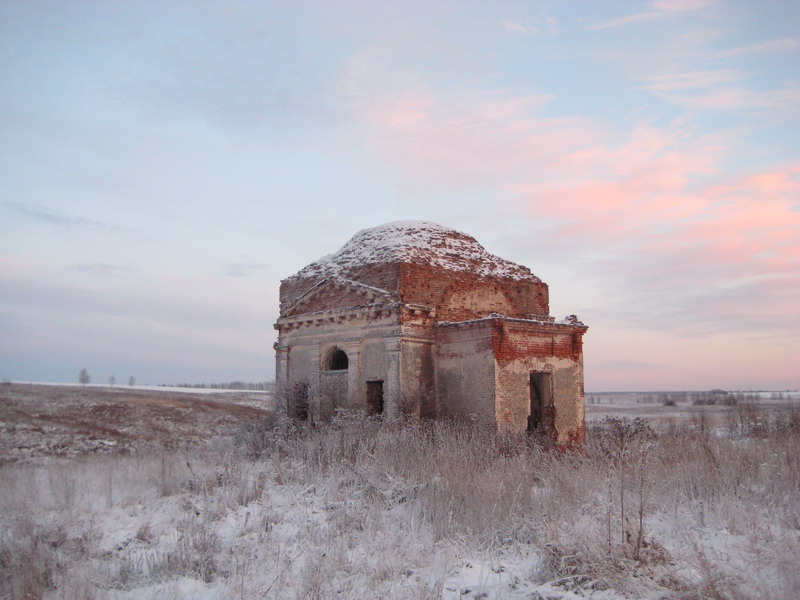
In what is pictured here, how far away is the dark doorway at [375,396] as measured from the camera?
1581cm

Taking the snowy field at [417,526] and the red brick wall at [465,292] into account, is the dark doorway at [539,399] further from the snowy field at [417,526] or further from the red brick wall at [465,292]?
the snowy field at [417,526]

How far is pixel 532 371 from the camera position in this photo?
48.2 ft

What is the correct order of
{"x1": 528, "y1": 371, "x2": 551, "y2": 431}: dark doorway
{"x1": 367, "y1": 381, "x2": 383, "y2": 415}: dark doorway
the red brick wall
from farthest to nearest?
{"x1": 367, "y1": 381, "x2": 383, "y2": 415}: dark doorway < the red brick wall < {"x1": 528, "y1": 371, "x2": 551, "y2": 431}: dark doorway

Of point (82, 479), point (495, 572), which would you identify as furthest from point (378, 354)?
point (495, 572)

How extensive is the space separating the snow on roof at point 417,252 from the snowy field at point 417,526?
19.9ft

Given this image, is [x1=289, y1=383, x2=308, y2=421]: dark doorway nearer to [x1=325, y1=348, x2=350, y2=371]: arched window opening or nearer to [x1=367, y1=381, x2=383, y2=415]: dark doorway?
[x1=325, y1=348, x2=350, y2=371]: arched window opening

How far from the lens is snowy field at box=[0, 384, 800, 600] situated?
499cm

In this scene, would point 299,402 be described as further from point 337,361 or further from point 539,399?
point 539,399

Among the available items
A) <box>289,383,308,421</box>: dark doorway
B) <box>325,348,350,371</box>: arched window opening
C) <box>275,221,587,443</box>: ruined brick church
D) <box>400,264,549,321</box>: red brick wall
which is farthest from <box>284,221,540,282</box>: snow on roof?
<box>289,383,308,421</box>: dark doorway

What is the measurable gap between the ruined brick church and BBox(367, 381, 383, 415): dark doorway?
0.03 m

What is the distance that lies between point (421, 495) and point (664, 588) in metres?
3.52

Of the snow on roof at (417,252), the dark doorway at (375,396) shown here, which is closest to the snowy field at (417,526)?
the dark doorway at (375,396)

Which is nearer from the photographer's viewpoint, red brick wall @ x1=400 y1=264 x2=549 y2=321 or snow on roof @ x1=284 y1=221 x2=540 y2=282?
red brick wall @ x1=400 y1=264 x2=549 y2=321

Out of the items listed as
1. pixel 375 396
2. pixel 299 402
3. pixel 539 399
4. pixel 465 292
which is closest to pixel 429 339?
pixel 465 292
